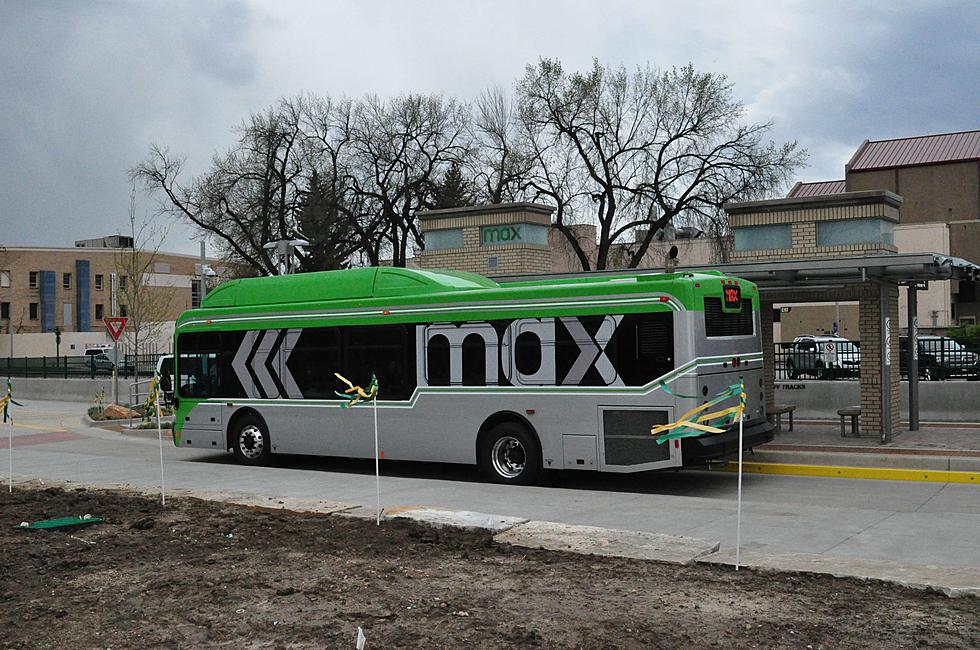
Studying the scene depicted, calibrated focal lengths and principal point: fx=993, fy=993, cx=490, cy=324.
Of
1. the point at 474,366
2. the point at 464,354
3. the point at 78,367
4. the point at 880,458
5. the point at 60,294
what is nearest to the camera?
the point at 474,366

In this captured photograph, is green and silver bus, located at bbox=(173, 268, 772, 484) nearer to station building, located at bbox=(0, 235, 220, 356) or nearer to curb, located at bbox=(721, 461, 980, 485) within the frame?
curb, located at bbox=(721, 461, 980, 485)

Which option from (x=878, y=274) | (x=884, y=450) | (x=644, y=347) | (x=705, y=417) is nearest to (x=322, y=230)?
(x=878, y=274)

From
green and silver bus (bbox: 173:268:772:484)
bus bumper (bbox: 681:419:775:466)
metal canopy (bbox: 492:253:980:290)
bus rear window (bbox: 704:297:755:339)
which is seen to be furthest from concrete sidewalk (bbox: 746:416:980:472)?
metal canopy (bbox: 492:253:980:290)

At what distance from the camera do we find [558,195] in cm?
4294

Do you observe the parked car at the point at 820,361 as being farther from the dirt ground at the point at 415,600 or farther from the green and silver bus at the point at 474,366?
the dirt ground at the point at 415,600

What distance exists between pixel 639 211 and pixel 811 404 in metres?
20.7

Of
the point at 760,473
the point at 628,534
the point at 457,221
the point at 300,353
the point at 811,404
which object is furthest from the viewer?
the point at 457,221

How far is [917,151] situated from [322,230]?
4678 cm

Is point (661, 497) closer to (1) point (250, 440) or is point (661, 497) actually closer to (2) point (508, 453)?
(2) point (508, 453)

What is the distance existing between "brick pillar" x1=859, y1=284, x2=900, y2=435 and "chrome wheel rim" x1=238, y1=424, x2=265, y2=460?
10752 mm

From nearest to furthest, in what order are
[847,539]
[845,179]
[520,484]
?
[847,539]
[520,484]
[845,179]

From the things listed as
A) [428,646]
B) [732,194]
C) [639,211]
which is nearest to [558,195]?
[639,211]

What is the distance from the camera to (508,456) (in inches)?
569

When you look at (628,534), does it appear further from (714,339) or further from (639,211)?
(639,211)
